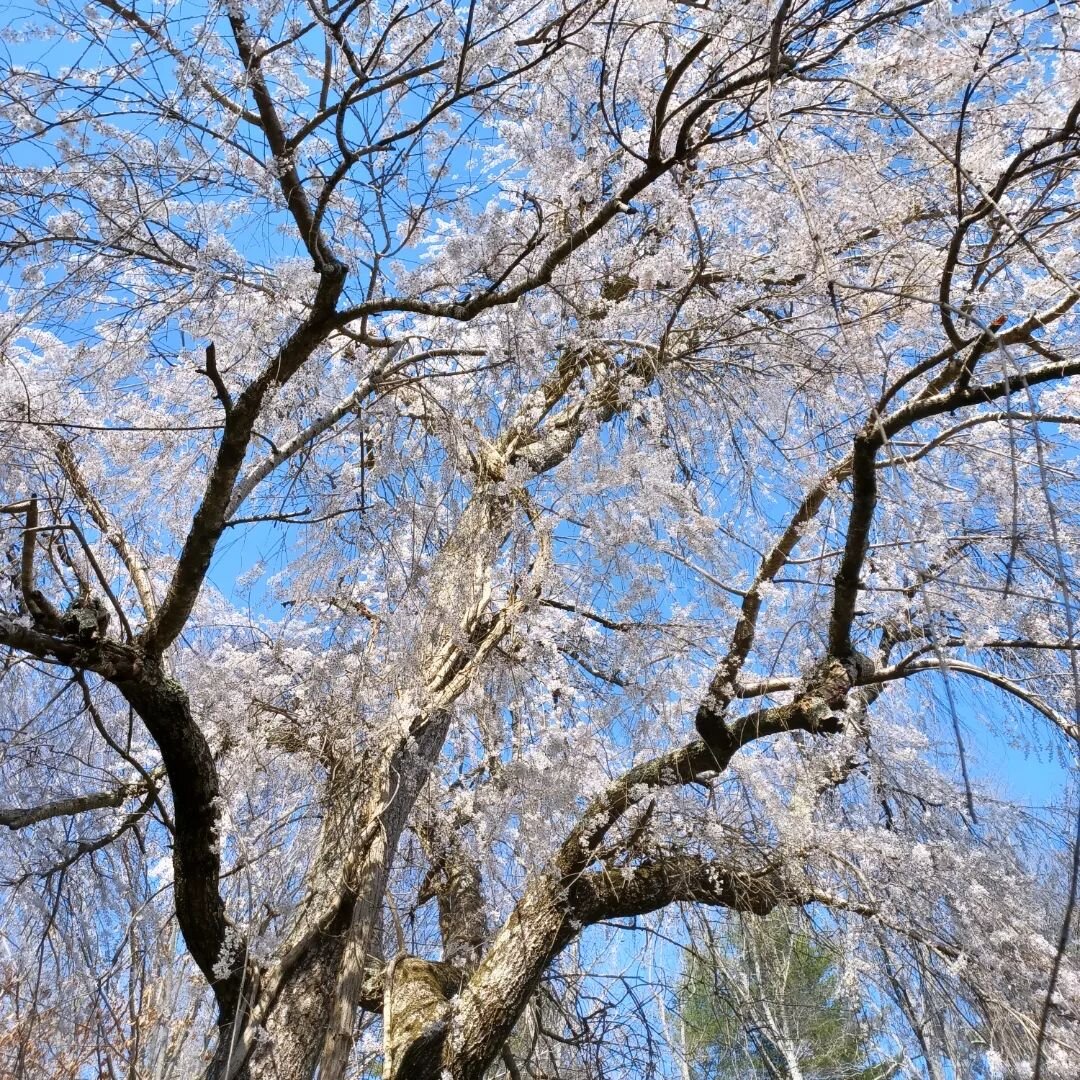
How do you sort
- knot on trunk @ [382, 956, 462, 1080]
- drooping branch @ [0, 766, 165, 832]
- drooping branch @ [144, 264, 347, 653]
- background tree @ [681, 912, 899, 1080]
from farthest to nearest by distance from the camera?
background tree @ [681, 912, 899, 1080]
knot on trunk @ [382, 956, 462, 1080]
drooping branch @ [0, 766, 165, 832]
drooping branch @ [144, 264, 347, 653]

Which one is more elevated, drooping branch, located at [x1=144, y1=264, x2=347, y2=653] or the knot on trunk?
drooping branch, located at [x1=144, y1=264, x2=347, y2=653]

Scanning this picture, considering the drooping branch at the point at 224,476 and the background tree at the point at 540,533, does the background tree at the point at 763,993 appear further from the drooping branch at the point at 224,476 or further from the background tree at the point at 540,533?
the drooping branch at the point at 224,476

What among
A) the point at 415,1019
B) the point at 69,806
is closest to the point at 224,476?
the point at 69,806

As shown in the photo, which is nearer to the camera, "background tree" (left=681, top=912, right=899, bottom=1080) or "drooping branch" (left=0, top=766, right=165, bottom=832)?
"drooping branch" (left=0, top=766, right=165, bottom=832)

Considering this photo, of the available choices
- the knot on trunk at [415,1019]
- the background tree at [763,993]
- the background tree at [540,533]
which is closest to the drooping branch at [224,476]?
the background tree at [540,533]

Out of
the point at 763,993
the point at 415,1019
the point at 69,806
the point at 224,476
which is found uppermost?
the point at 224,476

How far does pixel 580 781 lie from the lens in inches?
143

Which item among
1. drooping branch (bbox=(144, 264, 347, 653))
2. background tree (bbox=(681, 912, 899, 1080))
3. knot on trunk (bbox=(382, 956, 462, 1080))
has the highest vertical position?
drooping branch (bbox=(144, 264, 347, 653))

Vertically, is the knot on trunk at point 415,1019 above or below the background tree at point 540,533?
below

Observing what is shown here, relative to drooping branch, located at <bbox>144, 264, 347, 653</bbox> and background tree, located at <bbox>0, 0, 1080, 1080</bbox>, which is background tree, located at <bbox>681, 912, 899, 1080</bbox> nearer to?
background tree, located at <bbox>0, 0, 1080, 1080</bbox>

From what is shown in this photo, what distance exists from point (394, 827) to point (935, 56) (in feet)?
8.99

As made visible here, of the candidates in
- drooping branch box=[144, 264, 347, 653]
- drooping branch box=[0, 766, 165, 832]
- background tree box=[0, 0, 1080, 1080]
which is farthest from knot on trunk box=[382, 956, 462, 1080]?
drooping branch box=[144, 264, 347, 653]

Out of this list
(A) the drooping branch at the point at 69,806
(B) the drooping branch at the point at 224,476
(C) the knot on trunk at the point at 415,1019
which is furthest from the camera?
(C) the knot on trunk at the point at 415,1019

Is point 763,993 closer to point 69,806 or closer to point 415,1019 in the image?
point 415,1019
